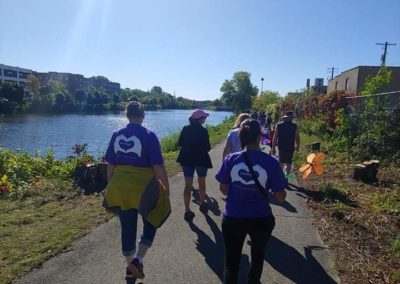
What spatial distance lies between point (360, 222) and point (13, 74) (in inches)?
→ 4615

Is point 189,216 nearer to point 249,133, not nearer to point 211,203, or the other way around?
point 211,203

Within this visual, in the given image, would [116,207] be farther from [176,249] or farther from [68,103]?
[68,103]

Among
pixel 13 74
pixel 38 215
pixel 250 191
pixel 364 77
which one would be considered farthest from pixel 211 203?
pixel 13 74

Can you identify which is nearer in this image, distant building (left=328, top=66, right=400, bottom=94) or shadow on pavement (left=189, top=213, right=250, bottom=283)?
shadow on pavement (left=189, top=213, right=250, bottom=283)

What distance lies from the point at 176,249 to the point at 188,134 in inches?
80.0

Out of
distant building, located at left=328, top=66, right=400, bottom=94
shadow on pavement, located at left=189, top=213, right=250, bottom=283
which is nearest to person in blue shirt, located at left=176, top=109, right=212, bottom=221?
shadow on pavement, located at left=189, top=213, right=250, bottom=283

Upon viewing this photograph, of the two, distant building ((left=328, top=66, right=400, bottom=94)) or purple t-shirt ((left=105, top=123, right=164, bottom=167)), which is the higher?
distant building ((left=328, top=66, right=400, bottom=94))

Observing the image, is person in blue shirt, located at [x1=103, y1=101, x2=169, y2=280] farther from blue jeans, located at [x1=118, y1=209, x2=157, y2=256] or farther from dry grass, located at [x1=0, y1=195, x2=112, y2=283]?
dry grass, located at [x1=0, y1=195, x2=112, y2=283]

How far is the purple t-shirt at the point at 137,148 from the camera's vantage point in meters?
3.76

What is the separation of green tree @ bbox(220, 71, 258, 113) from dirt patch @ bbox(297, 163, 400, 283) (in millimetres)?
82037

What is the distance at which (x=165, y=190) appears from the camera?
3.95 m

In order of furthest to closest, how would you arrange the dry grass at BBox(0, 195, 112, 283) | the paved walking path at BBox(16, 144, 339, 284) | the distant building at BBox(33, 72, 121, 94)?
the distant building at BBox(33, 72, 121, 94) < the dry grass at BBox(0, 195, 112, 283) < the paved walking path at BBox(16, 144, 339, 284)

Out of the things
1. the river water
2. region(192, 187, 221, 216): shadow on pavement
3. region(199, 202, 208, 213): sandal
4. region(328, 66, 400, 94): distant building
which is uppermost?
region(328, 66, 400, 94): distant building

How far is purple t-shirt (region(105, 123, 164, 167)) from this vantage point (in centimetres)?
376
